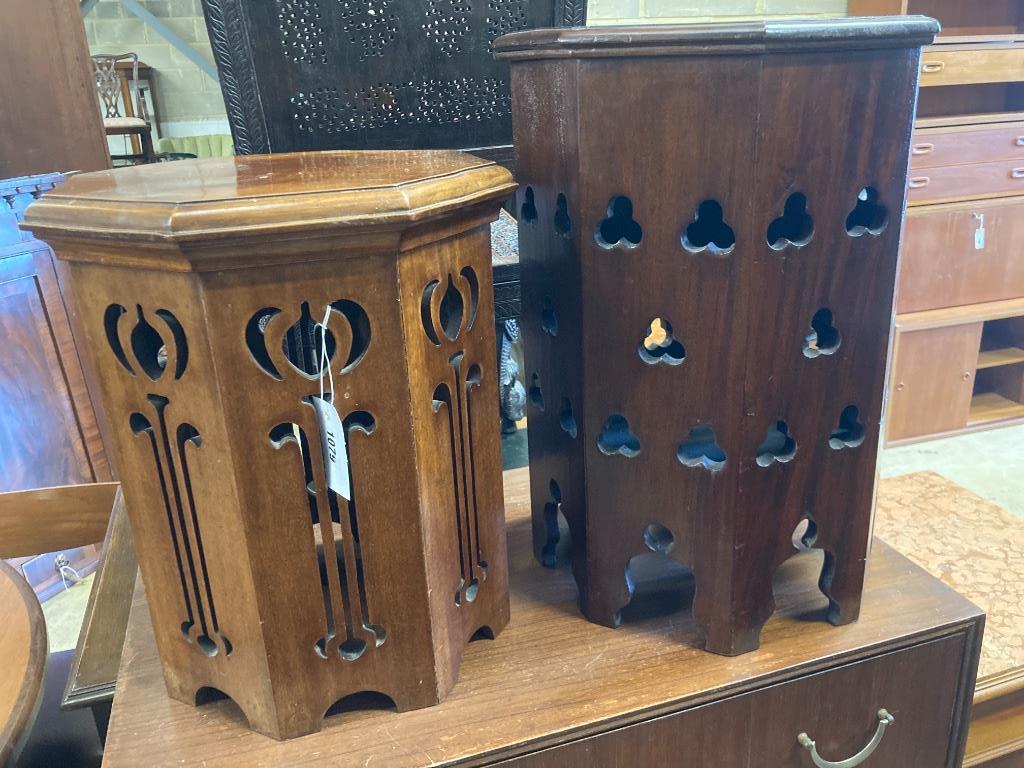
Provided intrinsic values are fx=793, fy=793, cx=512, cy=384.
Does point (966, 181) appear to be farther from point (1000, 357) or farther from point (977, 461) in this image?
point (977, 461)

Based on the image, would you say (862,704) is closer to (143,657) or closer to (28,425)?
(143,657)

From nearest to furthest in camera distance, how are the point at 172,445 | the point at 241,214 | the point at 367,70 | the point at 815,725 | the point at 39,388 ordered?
1. the point at 241,214
2. the point at 172,445
3. the point at 815,725
4. the point at 367,70
5. the point at 39,388

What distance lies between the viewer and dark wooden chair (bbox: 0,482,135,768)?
822 mm

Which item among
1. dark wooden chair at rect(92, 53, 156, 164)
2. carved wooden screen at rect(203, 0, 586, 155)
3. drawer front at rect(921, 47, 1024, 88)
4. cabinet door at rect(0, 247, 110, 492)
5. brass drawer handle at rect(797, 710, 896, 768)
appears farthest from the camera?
dark wooden chair at rect(92, 53, 156, 164)

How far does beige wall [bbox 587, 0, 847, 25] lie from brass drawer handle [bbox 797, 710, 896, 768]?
207 cm

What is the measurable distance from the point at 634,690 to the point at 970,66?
2389mm

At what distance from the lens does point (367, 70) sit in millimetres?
1024

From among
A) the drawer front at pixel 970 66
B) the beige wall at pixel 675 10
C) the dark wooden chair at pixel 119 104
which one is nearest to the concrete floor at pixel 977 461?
the drawer front at pixel 970 66

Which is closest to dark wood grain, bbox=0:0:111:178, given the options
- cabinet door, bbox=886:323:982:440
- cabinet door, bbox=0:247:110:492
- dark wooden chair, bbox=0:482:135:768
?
cabinet door, bbox=0:247:110:492

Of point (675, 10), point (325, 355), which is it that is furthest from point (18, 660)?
point (675, 10)

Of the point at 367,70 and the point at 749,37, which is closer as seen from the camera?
the point at 749,37

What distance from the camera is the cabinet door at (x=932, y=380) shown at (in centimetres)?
248

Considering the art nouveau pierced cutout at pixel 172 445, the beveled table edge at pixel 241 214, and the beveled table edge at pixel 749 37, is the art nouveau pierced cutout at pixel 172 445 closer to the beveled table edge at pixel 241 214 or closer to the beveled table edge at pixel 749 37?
the beveled table edge at pixel 241 214

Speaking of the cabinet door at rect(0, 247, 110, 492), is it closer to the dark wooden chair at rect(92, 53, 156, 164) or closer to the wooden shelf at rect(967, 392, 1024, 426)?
the dark wooden chair at rect(92, 53, 156, 164)
